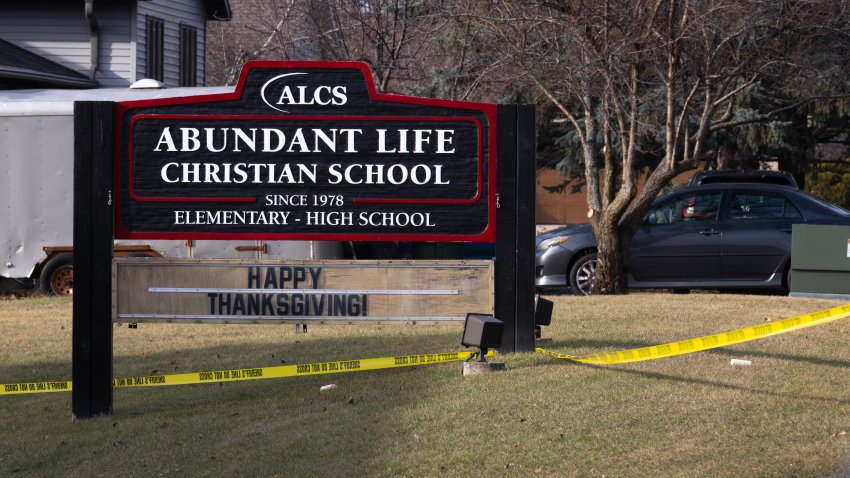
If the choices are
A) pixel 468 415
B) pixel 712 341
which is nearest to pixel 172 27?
pixel 712 341

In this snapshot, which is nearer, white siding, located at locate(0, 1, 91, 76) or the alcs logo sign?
the alcs logo sign

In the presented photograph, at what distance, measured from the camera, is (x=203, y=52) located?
26.3 m

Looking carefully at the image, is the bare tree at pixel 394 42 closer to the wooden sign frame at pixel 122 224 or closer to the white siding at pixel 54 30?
the white siding at pixel 54 30

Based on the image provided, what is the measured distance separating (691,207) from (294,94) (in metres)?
8.13

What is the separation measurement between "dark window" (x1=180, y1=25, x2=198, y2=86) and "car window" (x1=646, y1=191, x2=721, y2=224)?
1382 cm

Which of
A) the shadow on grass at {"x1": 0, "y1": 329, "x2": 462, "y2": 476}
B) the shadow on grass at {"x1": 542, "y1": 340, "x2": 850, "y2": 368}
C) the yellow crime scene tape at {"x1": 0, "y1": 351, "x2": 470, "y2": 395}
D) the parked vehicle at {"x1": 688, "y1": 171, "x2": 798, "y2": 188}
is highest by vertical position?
the parked vehicle at {"x1": 688, "y1": 171, "x2": 798, "y2": 188}

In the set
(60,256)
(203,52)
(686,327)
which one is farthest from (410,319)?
(203,52)

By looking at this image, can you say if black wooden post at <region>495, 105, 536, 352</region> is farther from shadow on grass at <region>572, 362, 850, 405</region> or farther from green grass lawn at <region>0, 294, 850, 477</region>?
A: shadow on grass at <region>572, 362, 850, 405</region>

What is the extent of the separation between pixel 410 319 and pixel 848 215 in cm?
845

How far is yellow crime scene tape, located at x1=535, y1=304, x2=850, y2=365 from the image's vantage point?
749 cm

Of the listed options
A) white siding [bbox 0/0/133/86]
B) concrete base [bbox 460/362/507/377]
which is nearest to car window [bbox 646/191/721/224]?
concrete base [bbox 460/362/507/377]

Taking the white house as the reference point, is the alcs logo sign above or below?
below

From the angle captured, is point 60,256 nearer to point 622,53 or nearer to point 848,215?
point 622,53

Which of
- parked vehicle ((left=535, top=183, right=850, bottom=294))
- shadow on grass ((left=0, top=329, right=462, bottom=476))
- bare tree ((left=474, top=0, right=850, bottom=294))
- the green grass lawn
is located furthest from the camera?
parked vehicle ((left=535, top=183, right=850, bottom=294))
